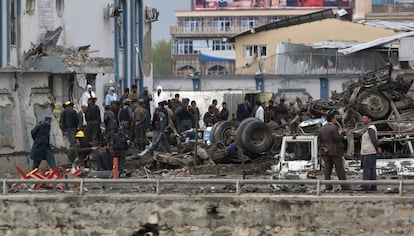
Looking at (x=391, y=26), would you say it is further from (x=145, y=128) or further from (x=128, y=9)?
(x=145, y=128)

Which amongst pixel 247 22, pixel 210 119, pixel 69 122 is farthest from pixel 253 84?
pixel 247 22

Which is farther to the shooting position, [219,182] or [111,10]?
[111,10]

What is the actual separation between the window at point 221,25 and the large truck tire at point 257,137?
3886 inches

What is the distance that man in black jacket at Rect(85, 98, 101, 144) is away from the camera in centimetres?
2644

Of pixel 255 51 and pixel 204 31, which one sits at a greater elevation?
pixel 204 31

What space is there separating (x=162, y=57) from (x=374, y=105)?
10765 cm

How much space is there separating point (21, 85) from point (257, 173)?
556cm

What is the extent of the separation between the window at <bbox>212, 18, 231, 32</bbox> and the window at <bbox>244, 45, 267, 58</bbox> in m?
60.7

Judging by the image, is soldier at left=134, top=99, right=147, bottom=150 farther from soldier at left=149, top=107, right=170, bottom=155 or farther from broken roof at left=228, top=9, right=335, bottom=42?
broken roof at left=228, top=9, right=335, bottom=42

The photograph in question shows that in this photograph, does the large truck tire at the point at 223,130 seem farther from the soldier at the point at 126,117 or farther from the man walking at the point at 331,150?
the man walking at the point at 331,150

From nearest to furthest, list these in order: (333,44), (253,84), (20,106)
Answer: (20,106)
(253,84)
(333,44)

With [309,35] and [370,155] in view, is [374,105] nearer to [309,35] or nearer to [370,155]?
[370,155]

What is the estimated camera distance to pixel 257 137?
2514cm

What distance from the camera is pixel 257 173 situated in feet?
77.0
